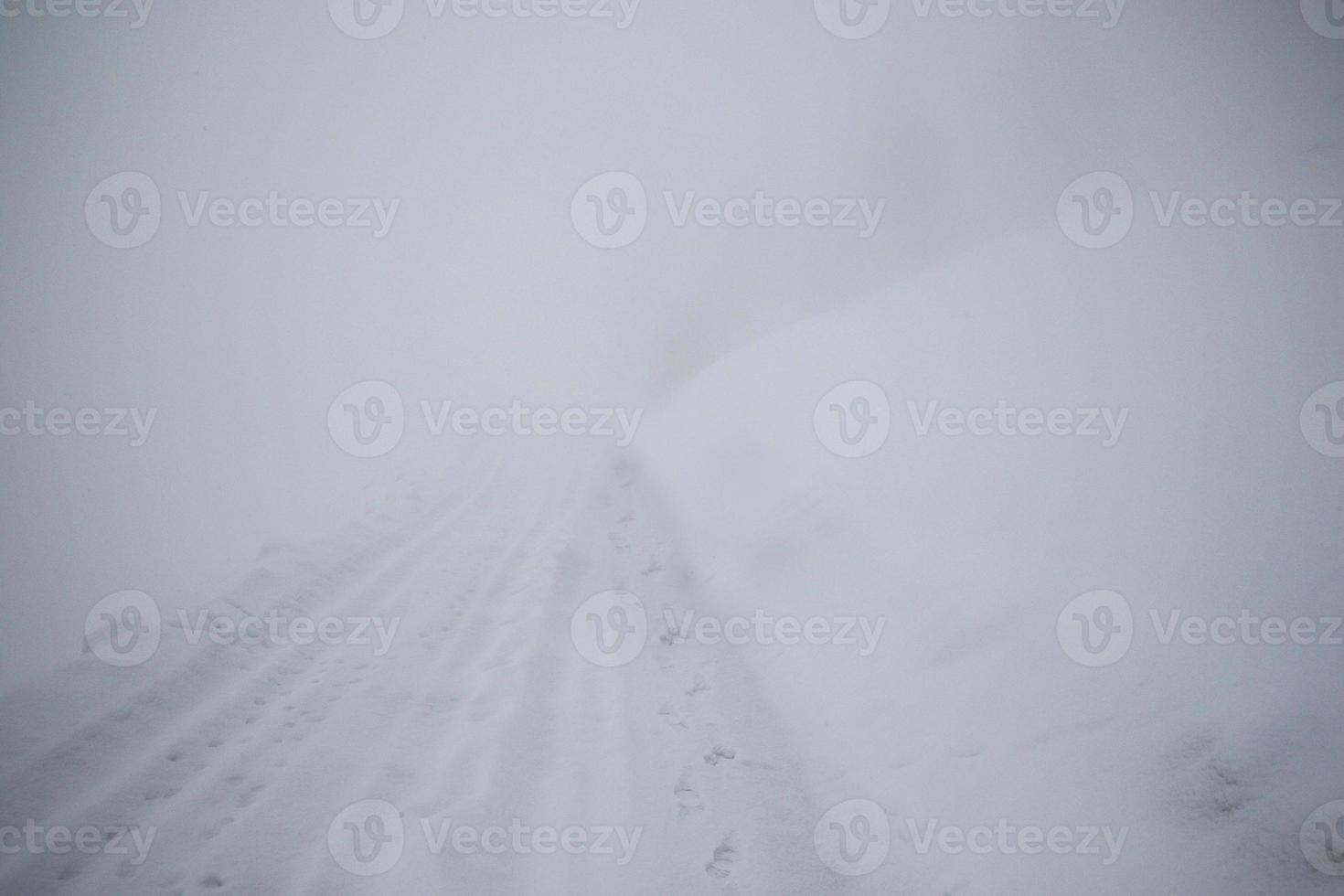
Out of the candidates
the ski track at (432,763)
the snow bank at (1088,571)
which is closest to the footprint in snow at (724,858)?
the ski track at (432,763)

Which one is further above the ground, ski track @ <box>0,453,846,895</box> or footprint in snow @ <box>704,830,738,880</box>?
ski track @ <box>0,453,846,895</box>

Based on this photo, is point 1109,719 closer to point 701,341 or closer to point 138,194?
point 138,194

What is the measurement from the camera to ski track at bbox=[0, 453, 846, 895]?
10.9ft

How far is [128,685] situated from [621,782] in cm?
433

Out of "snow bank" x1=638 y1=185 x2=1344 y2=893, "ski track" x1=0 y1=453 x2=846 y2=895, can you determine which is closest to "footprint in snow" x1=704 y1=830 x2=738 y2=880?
"ski track" x1=0 y1=453 x2=846 y2=895

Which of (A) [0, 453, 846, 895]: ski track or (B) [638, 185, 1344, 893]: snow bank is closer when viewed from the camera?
(B) [638, 185, 1344, 893]: snow bank

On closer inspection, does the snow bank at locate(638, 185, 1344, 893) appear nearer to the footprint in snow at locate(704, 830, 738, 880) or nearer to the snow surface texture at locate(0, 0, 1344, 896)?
the snow surface texture at locate(0, 0, 1344, 896)

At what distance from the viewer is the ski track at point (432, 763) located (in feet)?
10.9

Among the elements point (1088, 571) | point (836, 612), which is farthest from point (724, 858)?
point (1088, 571)

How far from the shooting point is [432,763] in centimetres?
407

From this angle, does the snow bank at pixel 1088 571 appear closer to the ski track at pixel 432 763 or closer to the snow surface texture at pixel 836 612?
the snow surface texture at pixel 836 612

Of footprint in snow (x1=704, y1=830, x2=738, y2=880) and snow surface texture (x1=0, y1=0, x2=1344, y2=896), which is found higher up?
snow surface texture (x1=0, y1=0, x2=1344, y2=896)

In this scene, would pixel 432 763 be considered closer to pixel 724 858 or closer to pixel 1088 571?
pixel 724 858

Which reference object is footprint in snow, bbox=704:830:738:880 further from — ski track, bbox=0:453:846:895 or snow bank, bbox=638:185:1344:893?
snow bank, bbox=638:185:1344:893
